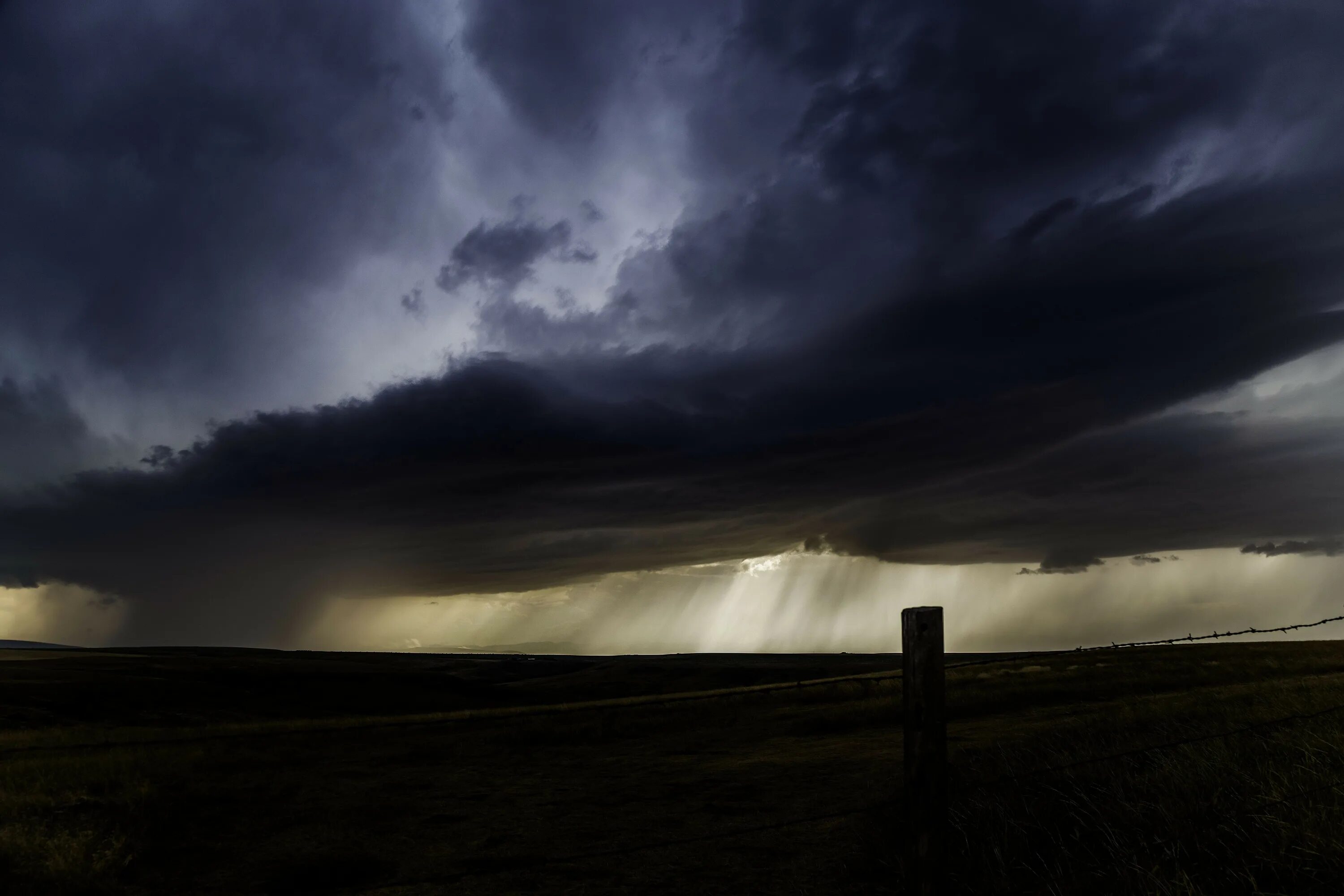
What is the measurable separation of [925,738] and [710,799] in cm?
884

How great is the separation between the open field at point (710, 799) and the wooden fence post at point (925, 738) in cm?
129

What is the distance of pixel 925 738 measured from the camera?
5387mm

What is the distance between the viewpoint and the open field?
6676 mm

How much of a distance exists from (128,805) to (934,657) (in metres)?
12.9

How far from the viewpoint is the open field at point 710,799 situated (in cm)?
668

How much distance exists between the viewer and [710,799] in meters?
13.3

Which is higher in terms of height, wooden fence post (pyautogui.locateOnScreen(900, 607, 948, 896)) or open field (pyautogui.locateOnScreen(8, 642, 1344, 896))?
wooden fence post (pyautogui.locateOnScreen(900, 607, 948, 896))

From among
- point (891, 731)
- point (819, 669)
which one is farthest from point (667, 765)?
point (819, 669)

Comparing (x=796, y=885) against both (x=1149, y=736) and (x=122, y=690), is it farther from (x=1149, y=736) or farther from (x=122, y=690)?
(x=122, y=690)

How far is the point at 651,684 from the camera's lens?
83875mm

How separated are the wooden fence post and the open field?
1.29m

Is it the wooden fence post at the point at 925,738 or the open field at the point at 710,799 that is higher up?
the wooden fence post at the point at 925,738

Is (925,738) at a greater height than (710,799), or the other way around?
(925,738)

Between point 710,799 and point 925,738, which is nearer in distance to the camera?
point 925,738
